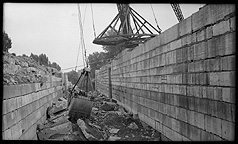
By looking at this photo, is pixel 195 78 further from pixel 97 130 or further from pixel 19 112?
pixel 97 130

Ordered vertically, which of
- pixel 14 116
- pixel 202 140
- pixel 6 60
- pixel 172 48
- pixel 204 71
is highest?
pixel 172 48

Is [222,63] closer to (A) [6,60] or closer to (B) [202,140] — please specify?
(B) [202,140]

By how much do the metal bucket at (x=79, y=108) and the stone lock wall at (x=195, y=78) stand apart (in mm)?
2291

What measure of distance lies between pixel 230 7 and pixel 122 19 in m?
8.47

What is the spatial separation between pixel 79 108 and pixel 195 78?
15.1 feet

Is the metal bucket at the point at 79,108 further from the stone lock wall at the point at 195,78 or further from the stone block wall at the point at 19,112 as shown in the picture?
the stone lock wall at the point at 195,78

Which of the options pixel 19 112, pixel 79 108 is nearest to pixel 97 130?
pixel 79 108

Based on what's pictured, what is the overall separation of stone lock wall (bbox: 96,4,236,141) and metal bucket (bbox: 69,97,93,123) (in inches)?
90.2

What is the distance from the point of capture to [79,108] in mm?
7086

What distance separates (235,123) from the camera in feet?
8.89

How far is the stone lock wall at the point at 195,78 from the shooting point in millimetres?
2904

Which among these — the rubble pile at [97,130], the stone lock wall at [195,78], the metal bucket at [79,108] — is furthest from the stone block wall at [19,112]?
the stone lock wall at [195,78]

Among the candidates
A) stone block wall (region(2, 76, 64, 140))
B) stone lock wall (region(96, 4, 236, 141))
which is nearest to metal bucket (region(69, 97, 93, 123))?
stone block wall (region(2, 76, 64, 140))

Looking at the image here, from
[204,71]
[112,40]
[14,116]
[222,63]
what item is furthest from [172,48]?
[112,40]
